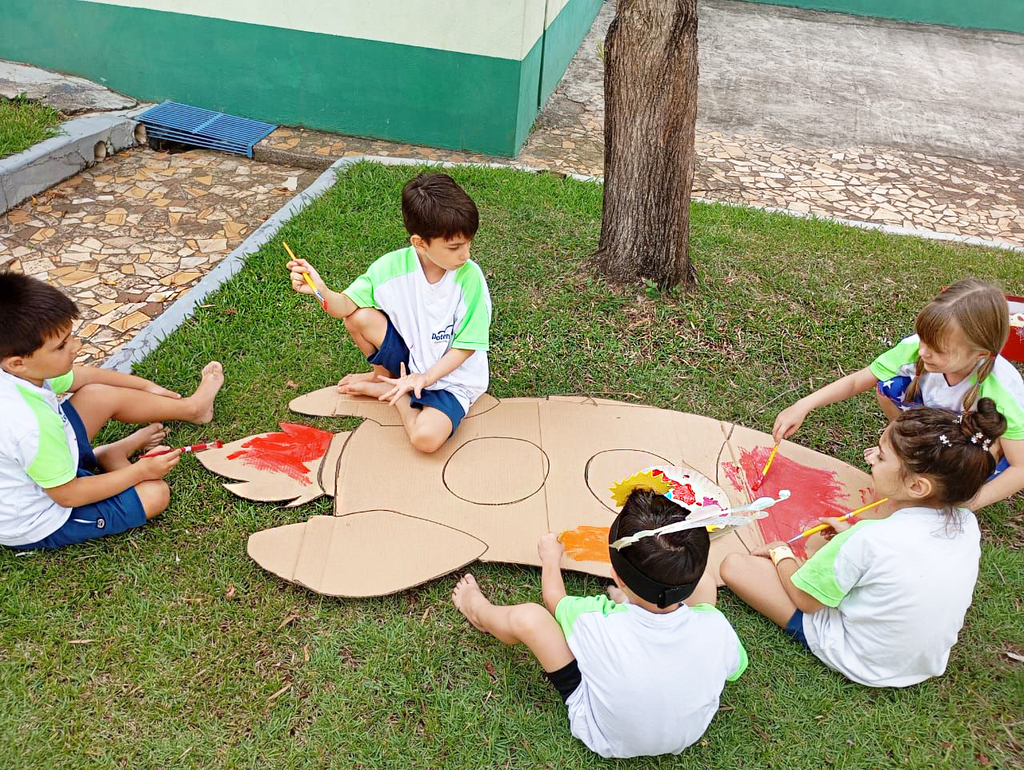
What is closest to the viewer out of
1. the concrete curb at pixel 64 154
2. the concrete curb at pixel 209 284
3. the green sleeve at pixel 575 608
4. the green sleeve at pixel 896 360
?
the green sleeve at pixel 575 608

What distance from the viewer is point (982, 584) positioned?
2.48m

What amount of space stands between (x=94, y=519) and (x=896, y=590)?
2259 mm

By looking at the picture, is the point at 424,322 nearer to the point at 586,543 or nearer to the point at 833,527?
the point at 586,543

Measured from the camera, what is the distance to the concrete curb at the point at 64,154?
4.25m

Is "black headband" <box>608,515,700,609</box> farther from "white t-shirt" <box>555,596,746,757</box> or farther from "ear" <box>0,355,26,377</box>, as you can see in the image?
"ear" <box>0,355,26,377</box>

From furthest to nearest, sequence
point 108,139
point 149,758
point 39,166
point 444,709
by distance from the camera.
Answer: point 108,139, point 39,166, point 444,709, point 149,758

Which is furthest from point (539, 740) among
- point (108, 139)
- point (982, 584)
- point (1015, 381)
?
point (108, 139)

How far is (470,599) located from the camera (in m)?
2.20

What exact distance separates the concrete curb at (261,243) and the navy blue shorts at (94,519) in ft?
2.46

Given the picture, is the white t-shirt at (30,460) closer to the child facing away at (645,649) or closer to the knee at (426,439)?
the knee at (426,439)

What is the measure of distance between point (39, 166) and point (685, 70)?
362 cm

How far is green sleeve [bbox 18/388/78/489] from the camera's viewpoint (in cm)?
209

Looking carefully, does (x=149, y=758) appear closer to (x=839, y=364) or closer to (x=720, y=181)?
(x=839, y=364)

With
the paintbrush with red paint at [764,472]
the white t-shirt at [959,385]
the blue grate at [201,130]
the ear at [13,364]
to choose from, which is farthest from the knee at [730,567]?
the blue grate at [201,130]
